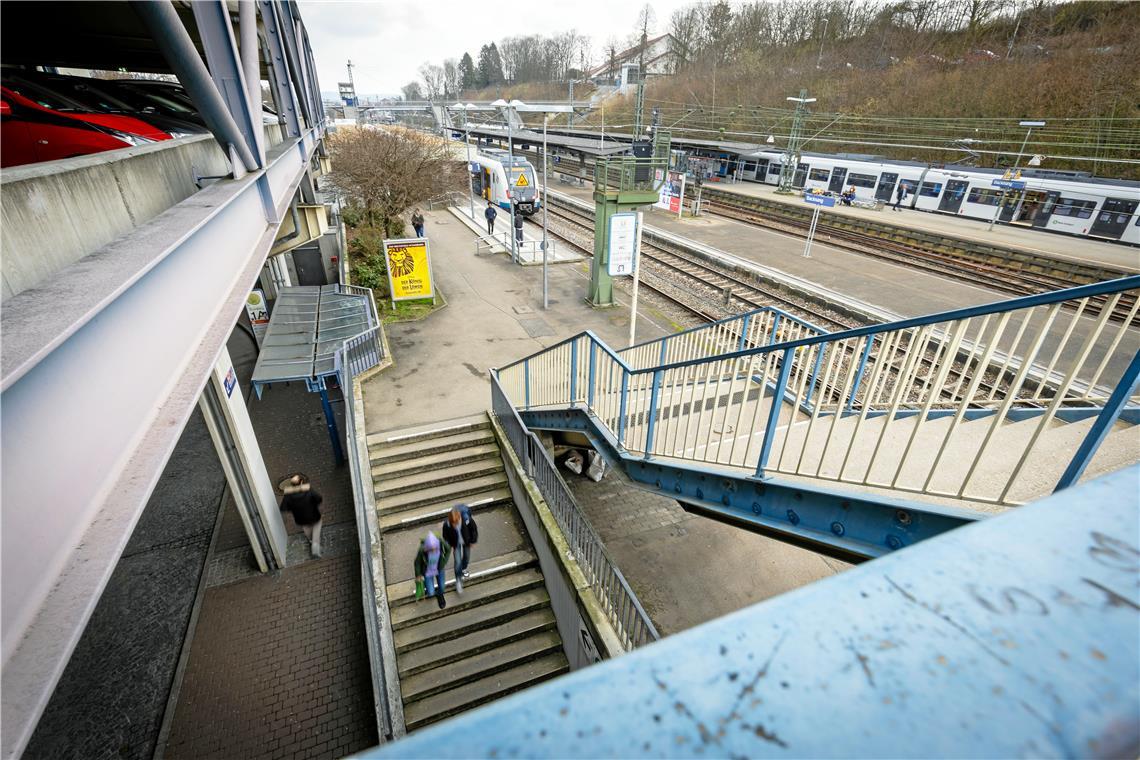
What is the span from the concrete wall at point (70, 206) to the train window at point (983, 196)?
30899mm

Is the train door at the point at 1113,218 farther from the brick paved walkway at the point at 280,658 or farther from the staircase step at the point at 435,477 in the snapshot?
the brick paved walkway at the point at 280,658

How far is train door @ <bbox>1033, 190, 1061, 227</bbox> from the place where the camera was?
22484 millimetres

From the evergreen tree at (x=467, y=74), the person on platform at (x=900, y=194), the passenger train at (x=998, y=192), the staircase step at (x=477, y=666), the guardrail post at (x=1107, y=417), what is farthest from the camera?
the evergreen tree at (x=467, y=74)

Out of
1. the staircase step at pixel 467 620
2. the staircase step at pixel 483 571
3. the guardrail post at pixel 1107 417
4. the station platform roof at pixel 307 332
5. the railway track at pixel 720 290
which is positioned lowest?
the staircase step at pixel 467 620

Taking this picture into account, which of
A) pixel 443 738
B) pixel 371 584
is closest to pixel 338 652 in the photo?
pixel 371 584

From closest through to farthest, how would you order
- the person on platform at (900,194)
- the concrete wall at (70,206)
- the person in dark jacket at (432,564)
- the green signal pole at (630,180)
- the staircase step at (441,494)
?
1. the concrete wall at (70,206)
2. the person in dark jacket at (432,564)
3. the staircase step at (441,494)
4. the green signal pole at (630,180)
5. the person on platform at (900,194)

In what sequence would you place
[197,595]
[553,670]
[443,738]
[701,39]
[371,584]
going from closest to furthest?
[443,738] → [371,584] → [553,670] → [197,595] → [701,39]

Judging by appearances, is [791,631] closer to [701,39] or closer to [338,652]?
[338,652]

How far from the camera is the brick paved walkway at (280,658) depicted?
18.1ft

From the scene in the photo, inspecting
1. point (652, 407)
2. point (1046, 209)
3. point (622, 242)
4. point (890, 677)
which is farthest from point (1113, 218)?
point (890, 677)

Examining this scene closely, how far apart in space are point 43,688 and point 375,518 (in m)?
6.46

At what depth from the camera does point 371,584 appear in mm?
6102

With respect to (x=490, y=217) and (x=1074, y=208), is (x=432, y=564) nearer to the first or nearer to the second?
(x=490, y=217)

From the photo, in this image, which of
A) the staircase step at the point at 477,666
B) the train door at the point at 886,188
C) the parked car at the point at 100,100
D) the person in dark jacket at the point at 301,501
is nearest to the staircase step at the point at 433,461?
the person in dark jacket at the point at 301,501
